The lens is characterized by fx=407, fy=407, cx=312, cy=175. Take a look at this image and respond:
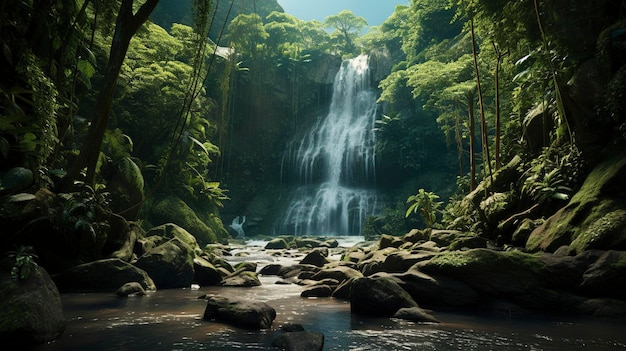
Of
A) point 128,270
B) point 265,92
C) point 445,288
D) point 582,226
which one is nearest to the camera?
point 445,288

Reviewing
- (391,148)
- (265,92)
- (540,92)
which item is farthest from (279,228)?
(540,92)

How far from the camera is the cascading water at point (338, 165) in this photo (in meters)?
29.1

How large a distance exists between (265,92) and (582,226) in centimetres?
3263

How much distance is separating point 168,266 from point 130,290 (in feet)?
5.16

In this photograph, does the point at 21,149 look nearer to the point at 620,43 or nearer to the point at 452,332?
the point at 452,332

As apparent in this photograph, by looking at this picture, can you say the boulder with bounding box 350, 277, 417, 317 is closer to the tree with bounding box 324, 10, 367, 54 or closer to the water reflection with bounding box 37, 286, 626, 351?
the water reflection with bounding box 37, 286, 626, 351

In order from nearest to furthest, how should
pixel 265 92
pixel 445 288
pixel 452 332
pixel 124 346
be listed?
pixel 124 346, pixel 452 332, pixel 445 288, pixel 265 92

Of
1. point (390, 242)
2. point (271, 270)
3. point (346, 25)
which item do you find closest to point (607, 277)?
point (390, 242)

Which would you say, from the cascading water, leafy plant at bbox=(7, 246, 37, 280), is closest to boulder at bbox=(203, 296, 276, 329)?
leafy plant at bbox=(7, 246, 37, 280)

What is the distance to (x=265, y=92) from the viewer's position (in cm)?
3766

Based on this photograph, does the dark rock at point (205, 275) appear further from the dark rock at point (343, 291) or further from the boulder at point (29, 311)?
the boulder at point (29, 311)

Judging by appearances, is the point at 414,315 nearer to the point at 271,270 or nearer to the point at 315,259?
the point at 315,259

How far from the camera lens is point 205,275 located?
33.2 ft

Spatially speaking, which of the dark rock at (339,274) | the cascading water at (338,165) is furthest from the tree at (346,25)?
the dark rock at (339,274)
